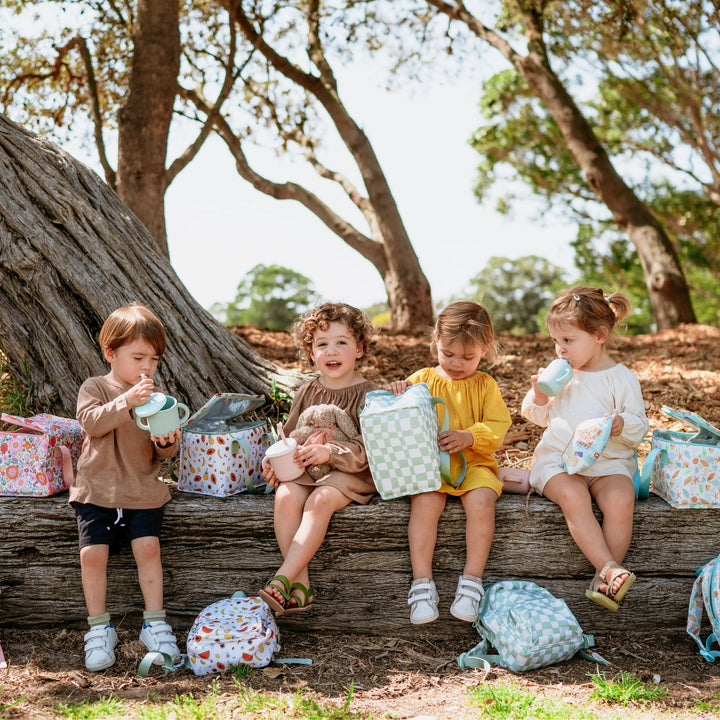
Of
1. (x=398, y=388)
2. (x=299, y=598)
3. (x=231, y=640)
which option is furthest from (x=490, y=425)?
(x=231, y=640)

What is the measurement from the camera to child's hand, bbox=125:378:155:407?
312 cm

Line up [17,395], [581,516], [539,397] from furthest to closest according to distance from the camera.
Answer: [17,395], [539,397], [581,516]

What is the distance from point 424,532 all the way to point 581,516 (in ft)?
2.18

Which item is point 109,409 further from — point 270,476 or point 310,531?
point 310,531

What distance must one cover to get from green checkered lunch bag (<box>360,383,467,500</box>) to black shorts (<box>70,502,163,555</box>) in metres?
0.97

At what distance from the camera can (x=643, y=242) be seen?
1047 cm

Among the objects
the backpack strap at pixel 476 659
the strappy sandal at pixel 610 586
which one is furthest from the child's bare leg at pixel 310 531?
the strappy sandal at pixel 610 586

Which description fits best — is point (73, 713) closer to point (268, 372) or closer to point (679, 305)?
point (268, 372)

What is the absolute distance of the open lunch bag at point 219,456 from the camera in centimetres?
355

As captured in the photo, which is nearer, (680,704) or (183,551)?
(680,704)

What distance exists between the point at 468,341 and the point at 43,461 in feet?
6.56

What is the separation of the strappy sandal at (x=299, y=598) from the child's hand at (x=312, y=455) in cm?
50

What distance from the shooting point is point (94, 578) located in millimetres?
3213

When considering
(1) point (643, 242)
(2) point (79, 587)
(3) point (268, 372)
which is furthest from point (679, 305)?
(2) point (79, 587)
